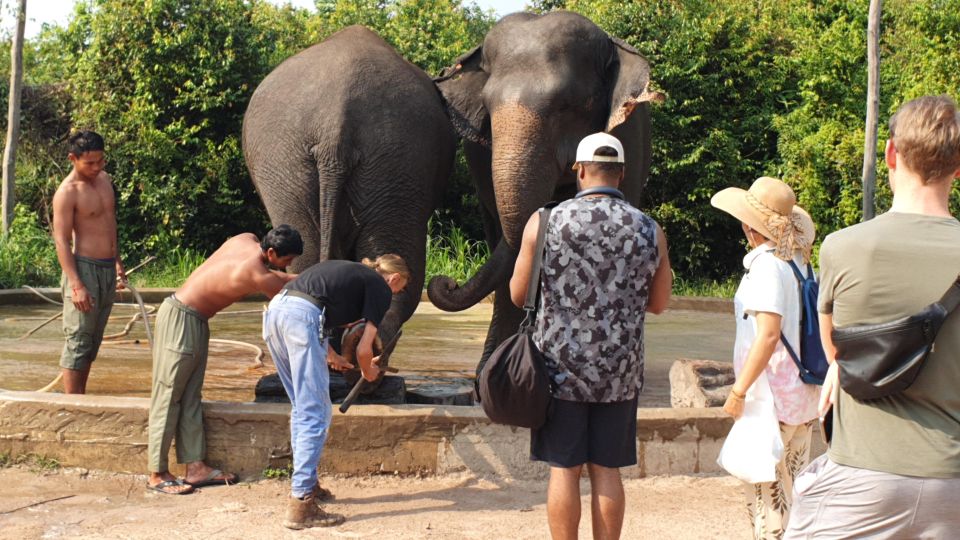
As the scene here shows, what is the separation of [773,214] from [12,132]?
13.4m

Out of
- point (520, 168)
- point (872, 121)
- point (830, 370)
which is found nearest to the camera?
point (830, 370)

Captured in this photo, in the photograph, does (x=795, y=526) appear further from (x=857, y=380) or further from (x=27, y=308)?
(x=27, y=308)

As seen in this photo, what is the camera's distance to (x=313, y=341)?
5387 mm

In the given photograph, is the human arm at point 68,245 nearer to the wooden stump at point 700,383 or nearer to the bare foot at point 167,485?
the bare foot at point 167,485

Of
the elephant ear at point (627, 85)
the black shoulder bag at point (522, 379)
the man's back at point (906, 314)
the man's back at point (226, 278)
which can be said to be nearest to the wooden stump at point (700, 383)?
the elephant ear at point (627, 85)

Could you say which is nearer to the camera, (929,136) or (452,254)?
(929,136)

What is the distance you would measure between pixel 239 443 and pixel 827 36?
13.7 m

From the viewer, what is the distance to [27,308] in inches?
519

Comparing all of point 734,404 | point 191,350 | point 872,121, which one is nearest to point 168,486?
point 191,350

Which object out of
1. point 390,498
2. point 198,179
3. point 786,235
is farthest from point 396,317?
point 198,179

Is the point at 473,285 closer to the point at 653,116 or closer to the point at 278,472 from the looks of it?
the point at 278,472

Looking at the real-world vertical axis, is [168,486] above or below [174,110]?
below

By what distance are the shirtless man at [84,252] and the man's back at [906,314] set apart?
16.5 feet

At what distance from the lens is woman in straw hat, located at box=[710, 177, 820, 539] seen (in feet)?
14.2
